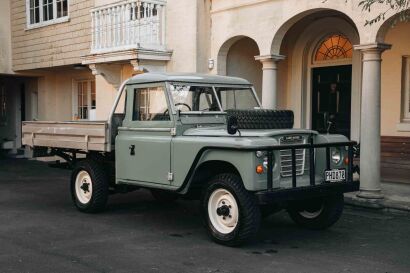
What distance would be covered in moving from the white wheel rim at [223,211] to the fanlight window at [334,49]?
283 inches

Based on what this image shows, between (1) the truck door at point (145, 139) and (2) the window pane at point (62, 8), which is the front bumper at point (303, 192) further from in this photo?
(2) the window pane at point (62, 8)

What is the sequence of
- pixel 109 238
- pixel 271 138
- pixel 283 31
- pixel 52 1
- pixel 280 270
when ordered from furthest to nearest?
pixel 52 1
pixel 283 31
pixel 109 238
pixel 271 138
pixel 280 270

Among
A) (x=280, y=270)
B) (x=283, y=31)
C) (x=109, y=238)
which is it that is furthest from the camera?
(x=283, y=31)

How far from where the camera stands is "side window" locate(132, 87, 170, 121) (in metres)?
7.83

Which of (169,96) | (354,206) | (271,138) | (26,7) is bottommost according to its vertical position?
(354,206)

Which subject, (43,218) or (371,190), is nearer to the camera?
(43,218)

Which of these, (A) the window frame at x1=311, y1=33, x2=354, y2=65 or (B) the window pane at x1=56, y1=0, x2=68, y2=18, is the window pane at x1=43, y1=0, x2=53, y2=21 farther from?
(A) the window frame at x1=311, y1=33, x2=354, y2=65

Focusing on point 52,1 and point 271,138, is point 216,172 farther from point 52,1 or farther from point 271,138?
point 52,1

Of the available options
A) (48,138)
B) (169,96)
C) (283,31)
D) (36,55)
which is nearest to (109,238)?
(169,96)

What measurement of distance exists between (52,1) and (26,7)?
4.45 ft

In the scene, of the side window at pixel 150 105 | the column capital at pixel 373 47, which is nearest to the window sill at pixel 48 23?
the side window at pixel 150 105

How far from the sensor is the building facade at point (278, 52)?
9875 mm

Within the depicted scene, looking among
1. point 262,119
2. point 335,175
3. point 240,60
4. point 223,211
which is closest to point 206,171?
point 223,211

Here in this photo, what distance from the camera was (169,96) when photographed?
25.4 ft
